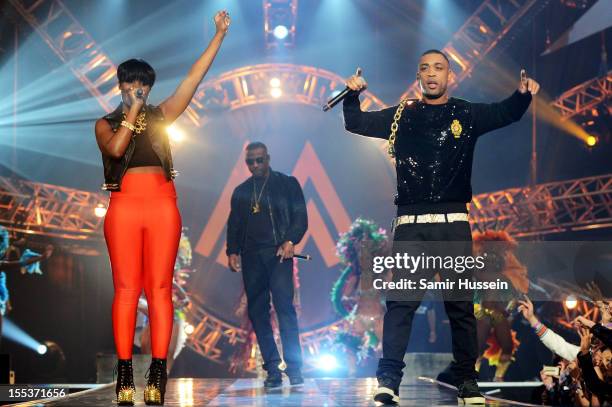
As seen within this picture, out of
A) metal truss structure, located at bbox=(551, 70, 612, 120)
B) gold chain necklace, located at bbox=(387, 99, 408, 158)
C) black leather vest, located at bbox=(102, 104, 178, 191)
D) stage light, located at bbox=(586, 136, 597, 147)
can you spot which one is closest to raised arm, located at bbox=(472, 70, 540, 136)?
gold chain necklace, located at bbox=(387, 99, 408, 158)

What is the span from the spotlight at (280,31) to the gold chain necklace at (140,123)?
5.51m

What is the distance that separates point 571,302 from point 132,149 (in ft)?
19.1

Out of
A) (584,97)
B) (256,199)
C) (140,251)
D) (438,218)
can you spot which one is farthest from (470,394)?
(584,97)

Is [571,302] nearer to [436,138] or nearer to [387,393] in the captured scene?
[436,138]

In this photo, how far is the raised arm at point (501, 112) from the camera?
3801mm

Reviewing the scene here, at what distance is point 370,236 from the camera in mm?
8711

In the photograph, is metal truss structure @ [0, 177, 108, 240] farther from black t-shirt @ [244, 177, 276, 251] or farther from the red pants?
the red pants

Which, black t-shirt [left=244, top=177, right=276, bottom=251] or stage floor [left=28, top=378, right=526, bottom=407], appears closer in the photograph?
stage floor [left=28, top=378, right=526, bottom=407]

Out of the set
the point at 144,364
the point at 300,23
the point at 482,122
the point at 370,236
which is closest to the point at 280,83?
the point at 300,23

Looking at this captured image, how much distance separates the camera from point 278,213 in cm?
574

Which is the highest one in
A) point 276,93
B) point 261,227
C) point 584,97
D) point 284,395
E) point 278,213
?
point 276,93

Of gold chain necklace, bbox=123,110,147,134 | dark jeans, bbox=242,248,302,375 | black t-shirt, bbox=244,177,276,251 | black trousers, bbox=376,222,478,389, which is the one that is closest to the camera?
gold chain necklace, bbox=123,110,147,134

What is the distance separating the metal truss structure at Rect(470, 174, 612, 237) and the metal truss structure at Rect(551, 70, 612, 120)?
72 centimetres

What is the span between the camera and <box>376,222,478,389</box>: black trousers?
3750 mm
